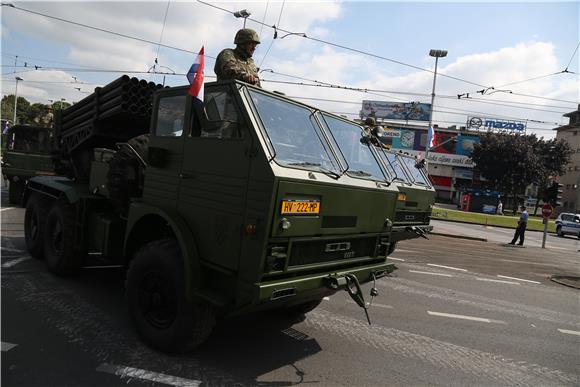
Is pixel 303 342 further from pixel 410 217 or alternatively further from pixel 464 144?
pixel 464 144

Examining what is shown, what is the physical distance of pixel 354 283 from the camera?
4.09 meters

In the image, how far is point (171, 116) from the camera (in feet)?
14.4

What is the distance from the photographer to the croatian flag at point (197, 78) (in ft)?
12.4

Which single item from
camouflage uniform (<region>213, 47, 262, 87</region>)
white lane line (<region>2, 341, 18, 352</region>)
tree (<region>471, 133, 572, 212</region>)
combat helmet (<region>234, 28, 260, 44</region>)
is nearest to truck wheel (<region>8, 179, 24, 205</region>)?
white lane line (<region>2, 341, 18, 352</region>)

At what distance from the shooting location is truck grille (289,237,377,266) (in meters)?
3.74

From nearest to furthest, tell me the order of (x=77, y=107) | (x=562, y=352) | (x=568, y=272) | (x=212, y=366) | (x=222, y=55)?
(x=212, y=366)
(x=222, y=55)
(x=562, y=352)
(x=77, y=107)
(x=568, y=272)

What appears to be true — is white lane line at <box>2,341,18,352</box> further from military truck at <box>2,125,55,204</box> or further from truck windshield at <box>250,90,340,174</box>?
military truck at <box>2,125,55,204</box>

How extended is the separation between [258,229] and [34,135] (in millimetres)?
13938

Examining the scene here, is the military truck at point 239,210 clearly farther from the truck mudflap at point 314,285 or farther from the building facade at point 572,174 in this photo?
the building facade at point 572,174

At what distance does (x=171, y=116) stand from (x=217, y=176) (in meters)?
1.05

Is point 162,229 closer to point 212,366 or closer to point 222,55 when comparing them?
point 212,366

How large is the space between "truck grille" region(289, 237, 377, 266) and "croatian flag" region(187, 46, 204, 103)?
1.58 m

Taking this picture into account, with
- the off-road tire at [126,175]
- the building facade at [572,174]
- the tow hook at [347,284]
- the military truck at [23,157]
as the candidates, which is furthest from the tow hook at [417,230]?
the building facade at [572,174]

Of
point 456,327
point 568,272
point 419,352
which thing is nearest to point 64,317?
point 419,352
